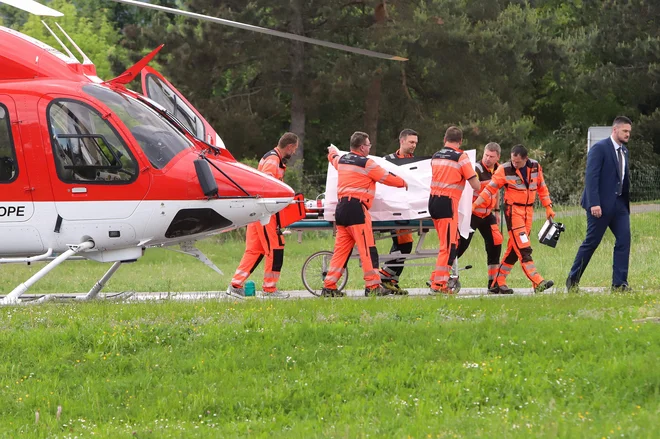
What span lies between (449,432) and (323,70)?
28.8m

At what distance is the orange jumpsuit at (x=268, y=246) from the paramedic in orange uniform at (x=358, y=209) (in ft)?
2.59

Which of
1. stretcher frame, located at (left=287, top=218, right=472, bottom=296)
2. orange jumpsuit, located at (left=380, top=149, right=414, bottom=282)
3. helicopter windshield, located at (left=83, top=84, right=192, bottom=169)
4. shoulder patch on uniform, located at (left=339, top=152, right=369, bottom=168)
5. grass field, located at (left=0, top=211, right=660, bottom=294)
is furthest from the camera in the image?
grass field, located at (left=0, top=211, right=660, bottom=294)

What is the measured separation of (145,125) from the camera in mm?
12109

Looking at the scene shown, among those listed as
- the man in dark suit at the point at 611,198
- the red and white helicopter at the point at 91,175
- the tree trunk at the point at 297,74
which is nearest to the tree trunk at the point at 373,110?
the tree trunk at the point at 297,74

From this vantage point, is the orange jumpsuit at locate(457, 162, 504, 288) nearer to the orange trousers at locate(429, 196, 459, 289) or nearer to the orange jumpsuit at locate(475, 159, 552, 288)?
the orange jumpsuit at locate(475, 159, 552, 288)

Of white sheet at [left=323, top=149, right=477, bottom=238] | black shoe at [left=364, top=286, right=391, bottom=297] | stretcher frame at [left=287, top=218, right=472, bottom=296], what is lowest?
black shoe at [left=364, top=286, right=391, bottom=297]

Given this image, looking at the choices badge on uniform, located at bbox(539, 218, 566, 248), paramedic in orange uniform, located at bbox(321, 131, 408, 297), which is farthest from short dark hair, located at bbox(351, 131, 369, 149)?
badge on uniform, located at bbox(539, 218, 566, 248)

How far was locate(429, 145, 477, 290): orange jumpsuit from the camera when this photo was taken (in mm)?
12812

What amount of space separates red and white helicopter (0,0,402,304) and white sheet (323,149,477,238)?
1.28 meters

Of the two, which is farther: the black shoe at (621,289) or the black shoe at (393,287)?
the black shoe at (393,287)

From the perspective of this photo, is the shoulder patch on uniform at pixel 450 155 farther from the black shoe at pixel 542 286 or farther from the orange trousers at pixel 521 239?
the black shoe at pixel 542 286

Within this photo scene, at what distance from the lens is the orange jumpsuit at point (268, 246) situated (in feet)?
43.5

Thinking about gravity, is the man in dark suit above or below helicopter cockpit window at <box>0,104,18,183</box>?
below

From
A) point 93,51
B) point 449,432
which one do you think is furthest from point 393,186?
point 93,51
